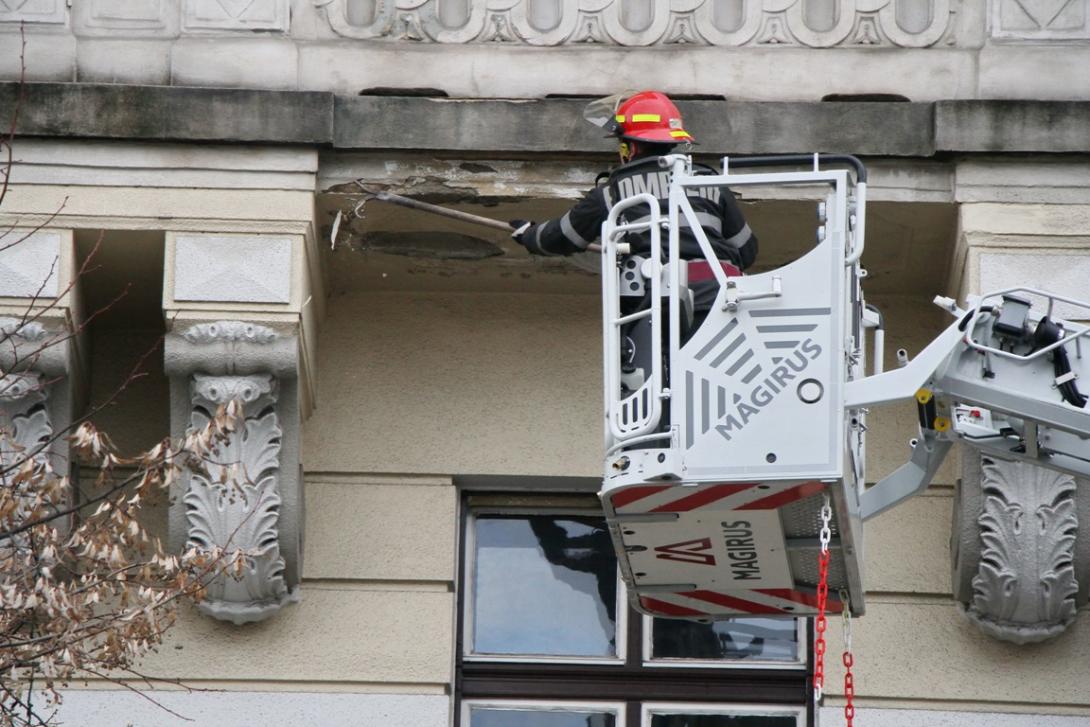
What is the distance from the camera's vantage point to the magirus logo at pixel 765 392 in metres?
9.62

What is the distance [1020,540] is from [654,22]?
2.84 m

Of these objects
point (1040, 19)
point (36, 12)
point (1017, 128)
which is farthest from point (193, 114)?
point (1040, 19)

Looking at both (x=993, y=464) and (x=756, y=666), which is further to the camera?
(x=756, y=666)

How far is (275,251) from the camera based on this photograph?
38.1 feet

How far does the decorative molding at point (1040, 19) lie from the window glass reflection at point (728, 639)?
9.59 feet

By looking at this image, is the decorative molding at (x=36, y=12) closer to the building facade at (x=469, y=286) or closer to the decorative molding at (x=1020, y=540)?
the building facade at (x=469, y=286)

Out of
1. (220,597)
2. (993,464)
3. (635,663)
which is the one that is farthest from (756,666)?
(220,597)

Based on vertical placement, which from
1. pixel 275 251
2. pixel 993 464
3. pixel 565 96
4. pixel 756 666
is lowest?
pixel 756 666

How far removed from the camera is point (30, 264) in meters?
11.5

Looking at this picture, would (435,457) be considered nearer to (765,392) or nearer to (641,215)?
(641,215)

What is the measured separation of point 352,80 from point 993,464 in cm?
333

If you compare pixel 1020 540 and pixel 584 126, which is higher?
pixel 584 126

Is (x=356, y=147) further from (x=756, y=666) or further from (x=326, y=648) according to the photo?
(x=756, y=666)

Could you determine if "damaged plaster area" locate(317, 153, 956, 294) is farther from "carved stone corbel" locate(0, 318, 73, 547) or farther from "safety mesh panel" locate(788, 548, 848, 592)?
"safety mesh panel" locate(788, 548, 848, 592)
